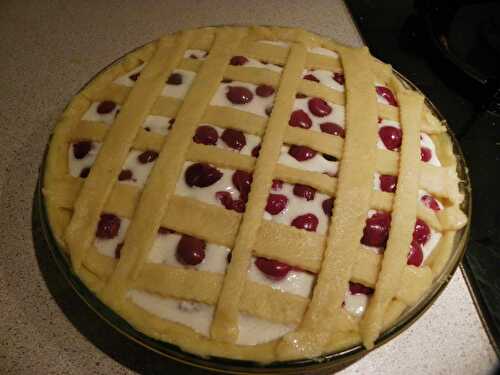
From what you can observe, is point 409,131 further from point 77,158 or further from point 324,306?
point 77,158

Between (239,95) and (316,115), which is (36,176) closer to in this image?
(239,95)

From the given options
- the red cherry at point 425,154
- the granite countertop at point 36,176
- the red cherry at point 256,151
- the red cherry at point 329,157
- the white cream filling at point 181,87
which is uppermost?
the white cream filling at point 181,87

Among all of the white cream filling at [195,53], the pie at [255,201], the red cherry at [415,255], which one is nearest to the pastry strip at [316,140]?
the pie at [255,201]

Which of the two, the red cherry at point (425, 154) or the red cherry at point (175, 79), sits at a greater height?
the red cherry at point (175, 79)

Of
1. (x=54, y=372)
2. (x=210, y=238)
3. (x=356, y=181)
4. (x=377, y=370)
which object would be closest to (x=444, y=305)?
(x=377, y=370)

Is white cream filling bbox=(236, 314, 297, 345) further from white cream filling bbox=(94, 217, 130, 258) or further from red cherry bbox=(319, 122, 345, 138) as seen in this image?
red cherry bbox=(319, 122, 345, 138)

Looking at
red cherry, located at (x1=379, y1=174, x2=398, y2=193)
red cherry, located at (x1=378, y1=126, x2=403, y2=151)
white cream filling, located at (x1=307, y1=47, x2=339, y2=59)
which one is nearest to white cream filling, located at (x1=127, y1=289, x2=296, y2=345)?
red cherry, located at (x1=379, y1=174, x2=398, y2=193)

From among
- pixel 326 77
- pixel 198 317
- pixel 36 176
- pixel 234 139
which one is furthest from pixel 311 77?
pixel 36 176

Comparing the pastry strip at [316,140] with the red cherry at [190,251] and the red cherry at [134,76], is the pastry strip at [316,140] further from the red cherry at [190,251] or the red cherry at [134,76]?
the red cherry at [134,76]
